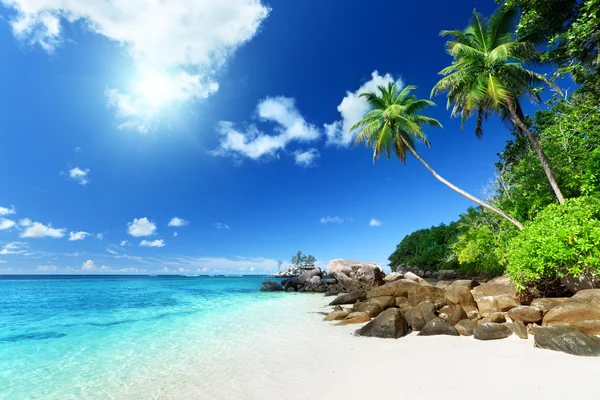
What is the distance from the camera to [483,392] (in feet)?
14.3

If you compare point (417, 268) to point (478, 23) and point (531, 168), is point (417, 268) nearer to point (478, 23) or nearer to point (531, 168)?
point (531, 168)

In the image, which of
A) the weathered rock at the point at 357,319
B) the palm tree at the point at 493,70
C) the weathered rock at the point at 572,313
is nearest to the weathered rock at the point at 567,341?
the weathered rock at the point at 572,313

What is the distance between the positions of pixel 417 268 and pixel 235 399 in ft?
185

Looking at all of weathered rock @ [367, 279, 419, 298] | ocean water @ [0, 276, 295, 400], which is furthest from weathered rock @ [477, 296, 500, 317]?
ocean water @ [0, 276, 295, 400]

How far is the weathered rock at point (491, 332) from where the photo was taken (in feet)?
24.1

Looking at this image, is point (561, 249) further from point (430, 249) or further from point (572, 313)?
point (430, 249)

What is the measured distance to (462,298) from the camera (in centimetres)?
1038

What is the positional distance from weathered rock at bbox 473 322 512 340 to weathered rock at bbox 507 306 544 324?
2.69ft

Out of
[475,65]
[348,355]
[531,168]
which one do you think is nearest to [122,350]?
[348,355]

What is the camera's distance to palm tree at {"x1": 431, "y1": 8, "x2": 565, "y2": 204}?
13438 millimetres

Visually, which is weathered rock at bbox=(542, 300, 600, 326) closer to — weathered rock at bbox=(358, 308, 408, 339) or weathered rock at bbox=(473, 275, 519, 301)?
weathered rock at bbox=(473, 275, 519, 301)

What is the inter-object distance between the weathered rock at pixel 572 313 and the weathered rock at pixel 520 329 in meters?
0.65

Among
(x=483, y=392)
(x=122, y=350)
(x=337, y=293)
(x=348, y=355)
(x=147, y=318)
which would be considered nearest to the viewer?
(x=483, y=392)

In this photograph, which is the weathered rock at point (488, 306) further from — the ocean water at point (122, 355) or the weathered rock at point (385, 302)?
the ocean water at point (122, 355)
